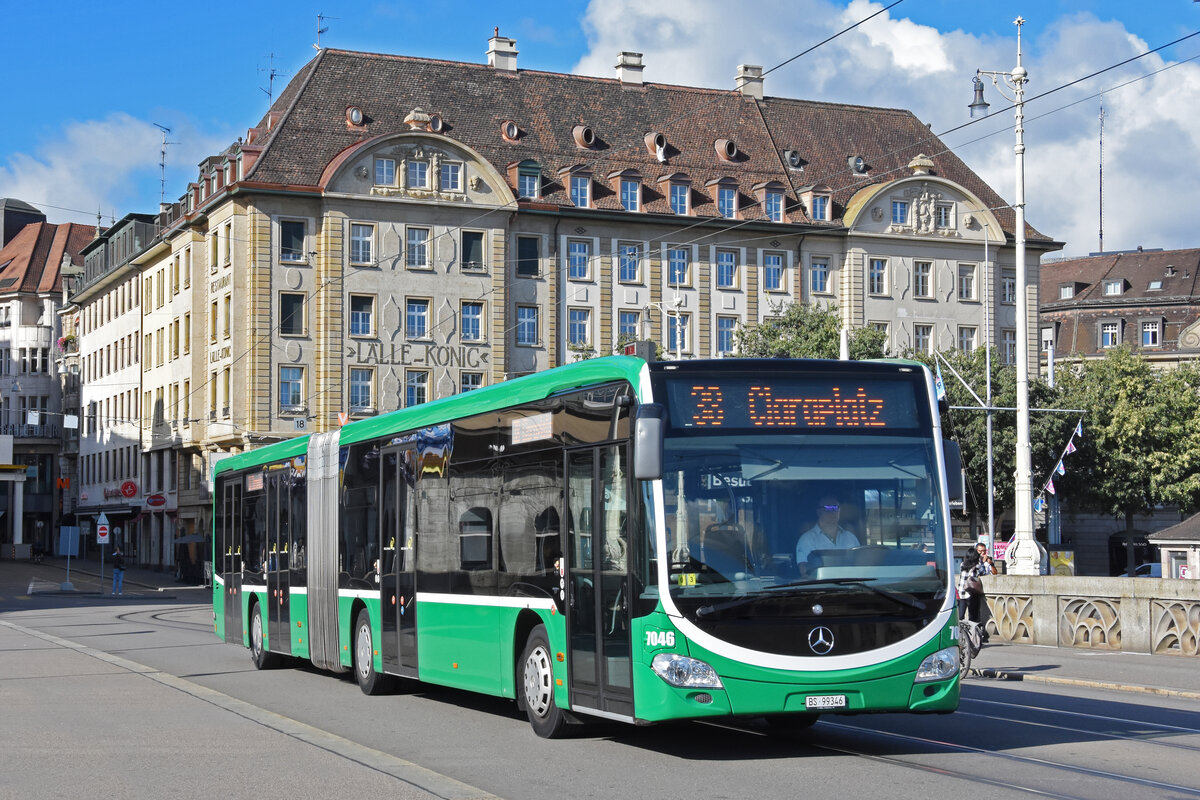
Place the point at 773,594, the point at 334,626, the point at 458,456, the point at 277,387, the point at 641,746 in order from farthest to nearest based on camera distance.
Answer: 1. the point at 277,387
2. the point at 334,626
3. the point at 458,456
4. the point at 641,746
5. the point at 773,594

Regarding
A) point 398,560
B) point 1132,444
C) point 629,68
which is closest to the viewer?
point 398,560

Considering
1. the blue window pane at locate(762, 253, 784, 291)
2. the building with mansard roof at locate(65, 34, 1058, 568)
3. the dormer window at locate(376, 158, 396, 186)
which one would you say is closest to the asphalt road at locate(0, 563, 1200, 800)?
the building with mansard roof at locate(65, 34, 1058, 568)

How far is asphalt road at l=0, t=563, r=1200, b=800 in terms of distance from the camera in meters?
10.8

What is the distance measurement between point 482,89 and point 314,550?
5159cm

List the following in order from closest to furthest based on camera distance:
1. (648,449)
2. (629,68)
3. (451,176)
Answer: (648,449) < (451,176) < (629,68)

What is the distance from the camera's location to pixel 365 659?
61.2ft

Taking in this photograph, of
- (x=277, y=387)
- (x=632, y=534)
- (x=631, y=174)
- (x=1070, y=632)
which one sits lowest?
(x=1070, y=632)

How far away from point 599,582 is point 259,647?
11.6 m

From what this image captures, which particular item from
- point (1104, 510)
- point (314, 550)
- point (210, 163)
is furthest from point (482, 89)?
point (314, 550)

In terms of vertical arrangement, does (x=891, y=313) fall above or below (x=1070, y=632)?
above

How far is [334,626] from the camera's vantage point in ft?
65.0

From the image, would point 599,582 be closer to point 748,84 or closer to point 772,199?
point 772,199

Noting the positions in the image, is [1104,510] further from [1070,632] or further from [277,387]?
[1070,632]

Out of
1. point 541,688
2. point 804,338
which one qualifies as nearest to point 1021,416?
point 541,688
